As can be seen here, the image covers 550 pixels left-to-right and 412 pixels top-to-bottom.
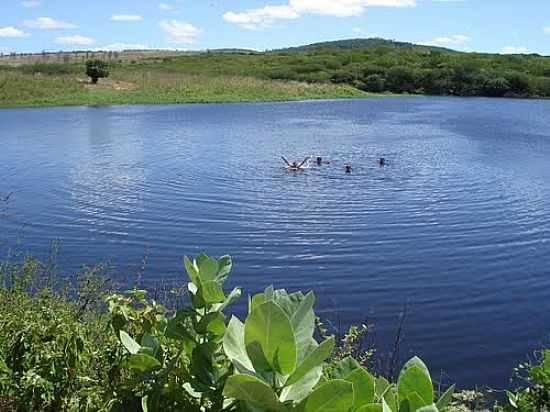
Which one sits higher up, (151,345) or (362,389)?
(362,389)

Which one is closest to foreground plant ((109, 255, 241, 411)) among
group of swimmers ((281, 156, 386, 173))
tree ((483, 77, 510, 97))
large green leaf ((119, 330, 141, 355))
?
large green leaf ((119, 330, 141, 355))

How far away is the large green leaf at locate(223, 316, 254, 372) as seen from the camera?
1.69 m

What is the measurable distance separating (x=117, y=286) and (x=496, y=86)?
7094 cm

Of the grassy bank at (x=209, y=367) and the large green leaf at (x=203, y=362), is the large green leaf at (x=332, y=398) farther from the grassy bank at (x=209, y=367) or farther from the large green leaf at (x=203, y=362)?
the large green leaf at (x=203, y=362)

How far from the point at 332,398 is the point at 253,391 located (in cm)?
18

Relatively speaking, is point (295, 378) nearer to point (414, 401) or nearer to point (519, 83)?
point (414, 401)

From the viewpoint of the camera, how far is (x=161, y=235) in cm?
1418

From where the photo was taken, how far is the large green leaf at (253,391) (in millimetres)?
1550

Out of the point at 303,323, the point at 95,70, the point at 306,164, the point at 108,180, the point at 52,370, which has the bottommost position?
the point at 108,180

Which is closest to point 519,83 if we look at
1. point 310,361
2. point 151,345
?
point 151,345

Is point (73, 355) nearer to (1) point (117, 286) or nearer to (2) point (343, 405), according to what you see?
(2) point (343, 405)

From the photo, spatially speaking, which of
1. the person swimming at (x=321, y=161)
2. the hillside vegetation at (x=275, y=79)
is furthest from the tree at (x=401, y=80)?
the person swimming at (x=321, y=161)

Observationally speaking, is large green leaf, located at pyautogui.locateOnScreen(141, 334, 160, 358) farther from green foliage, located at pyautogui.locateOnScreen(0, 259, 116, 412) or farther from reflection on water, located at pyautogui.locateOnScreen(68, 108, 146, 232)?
reflection on water, located at pyautogui.locateOnScreen(68, 108, 146, 232)

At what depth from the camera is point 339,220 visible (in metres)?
15.6
